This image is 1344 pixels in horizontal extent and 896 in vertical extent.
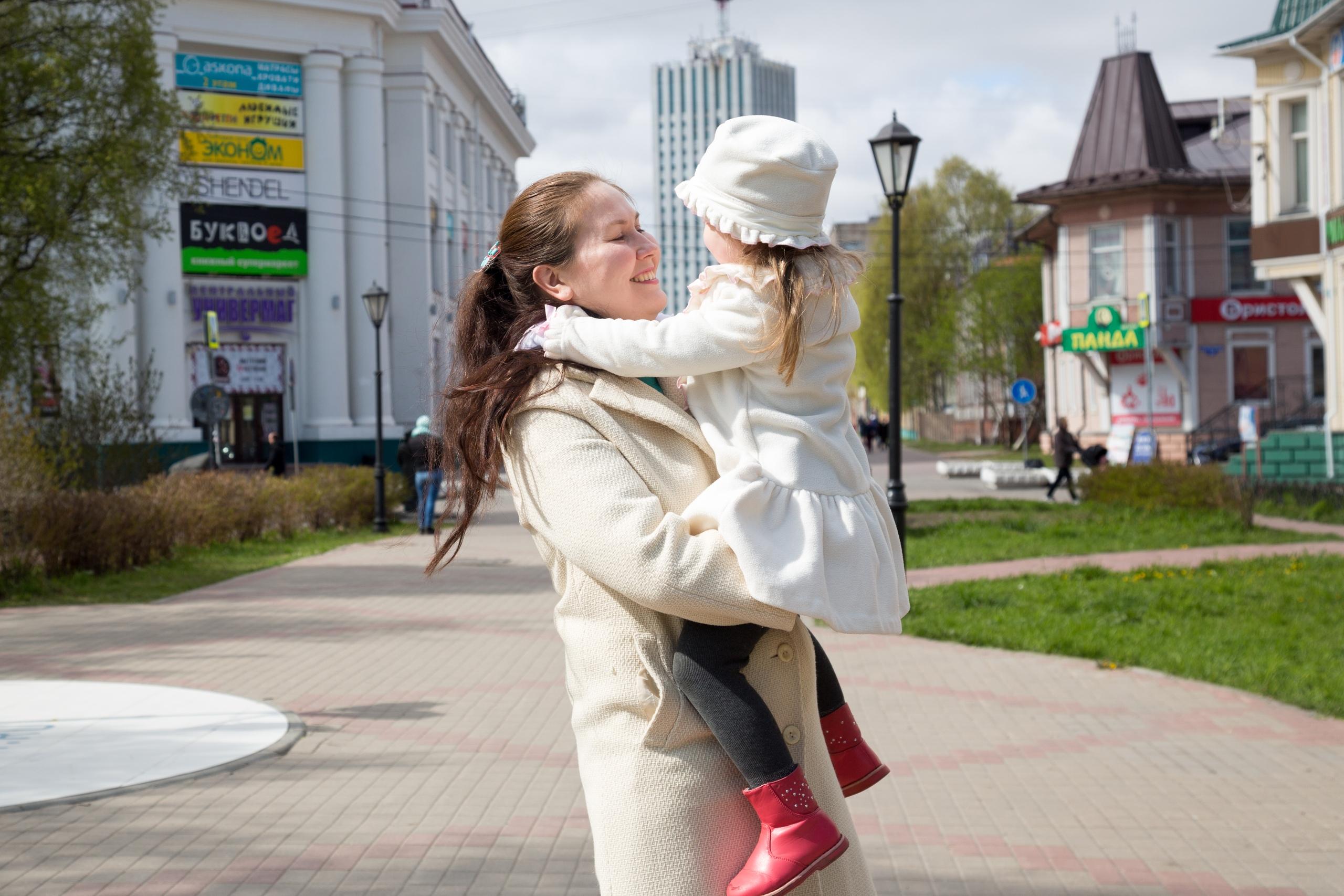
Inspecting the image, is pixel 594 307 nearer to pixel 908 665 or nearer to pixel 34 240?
pixel 908 665

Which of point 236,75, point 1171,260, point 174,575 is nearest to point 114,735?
point 174,575

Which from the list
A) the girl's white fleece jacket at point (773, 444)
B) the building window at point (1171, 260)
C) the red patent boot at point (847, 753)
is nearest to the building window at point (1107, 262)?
the building window at point (1171, 260)

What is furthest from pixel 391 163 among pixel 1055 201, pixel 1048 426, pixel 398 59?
pixel 1048 426

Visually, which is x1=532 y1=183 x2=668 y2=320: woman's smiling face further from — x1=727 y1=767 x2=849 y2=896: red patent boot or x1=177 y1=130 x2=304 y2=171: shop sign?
x1=177 y1=130 x2=304 y2=171: shop sign

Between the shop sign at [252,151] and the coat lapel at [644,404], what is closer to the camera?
the coat lapel at [644,404]

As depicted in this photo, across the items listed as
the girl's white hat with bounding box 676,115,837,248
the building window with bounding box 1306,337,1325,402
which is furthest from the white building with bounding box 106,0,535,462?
the girl's white hat with bounding box 676,115,837,248

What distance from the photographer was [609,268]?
7.61 ft

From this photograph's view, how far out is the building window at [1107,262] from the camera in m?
42.8

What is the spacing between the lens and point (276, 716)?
802 cm

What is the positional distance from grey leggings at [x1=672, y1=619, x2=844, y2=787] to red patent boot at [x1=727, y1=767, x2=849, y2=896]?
0.03 metres

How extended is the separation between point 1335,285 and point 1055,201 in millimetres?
20300

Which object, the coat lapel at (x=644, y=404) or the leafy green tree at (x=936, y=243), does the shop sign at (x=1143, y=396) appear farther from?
the coat lapel at (x=644, y=404)

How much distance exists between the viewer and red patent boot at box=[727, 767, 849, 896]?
209 centimetres

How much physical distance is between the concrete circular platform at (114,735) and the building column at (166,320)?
3281cm
